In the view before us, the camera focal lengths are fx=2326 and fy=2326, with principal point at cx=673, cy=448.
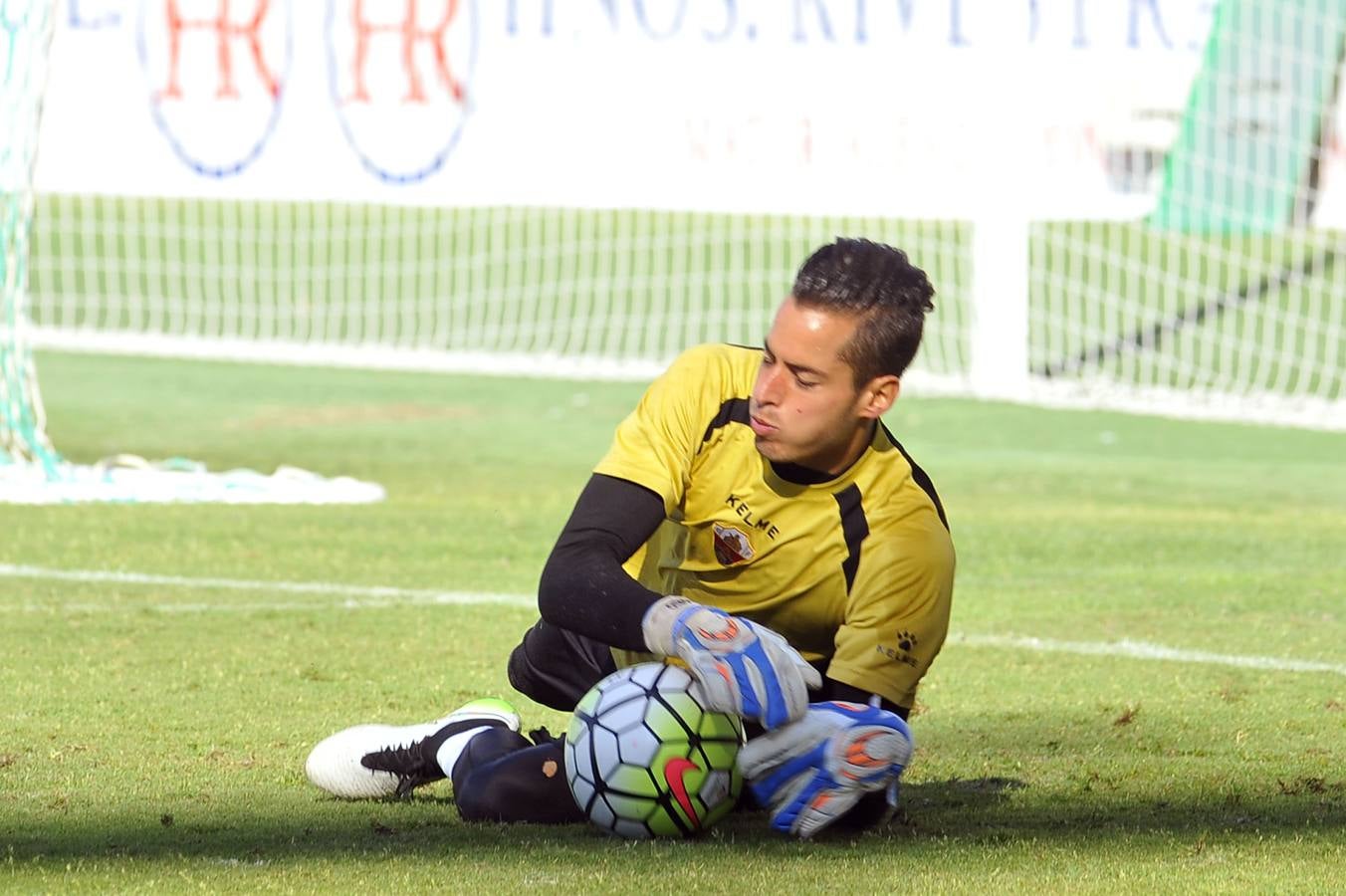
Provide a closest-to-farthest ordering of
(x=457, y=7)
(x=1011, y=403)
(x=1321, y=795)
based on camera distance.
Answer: (x=1321, y=795)
(x=1011, y=403)
(x=457, y=7)

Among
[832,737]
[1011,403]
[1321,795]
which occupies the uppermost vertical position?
[832,737]

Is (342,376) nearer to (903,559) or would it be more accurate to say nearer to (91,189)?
(91,189)

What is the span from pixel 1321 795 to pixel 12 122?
6.05 m

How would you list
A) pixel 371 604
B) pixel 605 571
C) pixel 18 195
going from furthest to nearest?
pixel 18 195, pixel 371 604, pixel 605 571

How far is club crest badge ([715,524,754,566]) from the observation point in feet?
14.3

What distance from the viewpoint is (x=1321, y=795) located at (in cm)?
461

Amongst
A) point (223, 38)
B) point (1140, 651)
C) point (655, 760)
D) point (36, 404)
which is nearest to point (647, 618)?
point (655, 760)

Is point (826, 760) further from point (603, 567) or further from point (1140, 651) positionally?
point (1140, 651)

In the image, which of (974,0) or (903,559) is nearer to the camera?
(903,559)

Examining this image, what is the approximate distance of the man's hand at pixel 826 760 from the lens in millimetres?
4035

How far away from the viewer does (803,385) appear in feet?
13.5

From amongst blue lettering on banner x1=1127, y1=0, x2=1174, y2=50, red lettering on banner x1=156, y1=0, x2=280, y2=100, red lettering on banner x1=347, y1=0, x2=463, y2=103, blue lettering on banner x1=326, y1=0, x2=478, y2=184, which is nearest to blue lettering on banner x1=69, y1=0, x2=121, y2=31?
red lettering on banner x1=156, y1=0, x2=280, y2=100

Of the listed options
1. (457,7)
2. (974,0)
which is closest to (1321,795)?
(974,0)

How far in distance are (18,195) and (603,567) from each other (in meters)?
5.55
